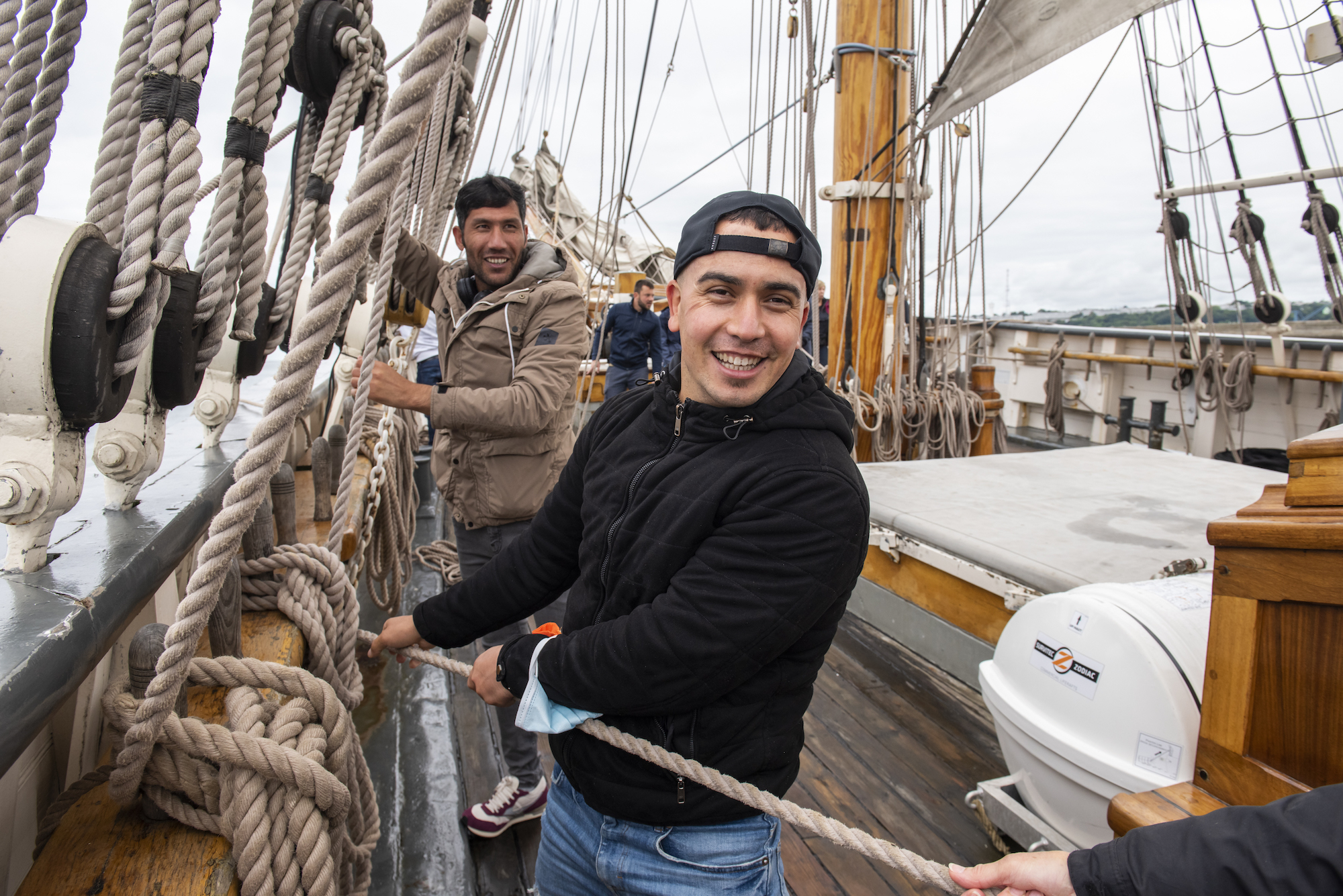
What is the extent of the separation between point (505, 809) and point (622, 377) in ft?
18.7

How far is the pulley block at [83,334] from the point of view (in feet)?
2.91

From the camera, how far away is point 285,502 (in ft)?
5.63

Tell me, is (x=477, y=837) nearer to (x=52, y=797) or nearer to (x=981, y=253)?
(x=52, y=797)

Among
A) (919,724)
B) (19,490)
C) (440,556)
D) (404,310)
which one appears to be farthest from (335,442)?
(919,724)

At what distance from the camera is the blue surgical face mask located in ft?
3.23

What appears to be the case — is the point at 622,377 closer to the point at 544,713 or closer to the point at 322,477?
the point at 322,477

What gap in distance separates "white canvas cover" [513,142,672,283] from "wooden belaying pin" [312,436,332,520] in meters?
9.81

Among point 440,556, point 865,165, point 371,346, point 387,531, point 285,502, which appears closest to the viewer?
point 371,346

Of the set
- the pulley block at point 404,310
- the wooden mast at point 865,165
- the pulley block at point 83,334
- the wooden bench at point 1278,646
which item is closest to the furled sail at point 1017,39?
the wooden mast at point 865,165

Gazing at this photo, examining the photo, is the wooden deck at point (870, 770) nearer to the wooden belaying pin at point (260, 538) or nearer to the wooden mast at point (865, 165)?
the wooden belaying pin at point (260, 538)

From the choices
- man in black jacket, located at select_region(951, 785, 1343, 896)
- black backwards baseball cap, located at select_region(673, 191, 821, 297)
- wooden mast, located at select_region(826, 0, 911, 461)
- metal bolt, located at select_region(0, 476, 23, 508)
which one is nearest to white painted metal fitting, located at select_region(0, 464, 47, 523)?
metal bolt, located at select_region(0, 476, 23, 508)

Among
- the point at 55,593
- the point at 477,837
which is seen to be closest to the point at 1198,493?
the point at 477,837

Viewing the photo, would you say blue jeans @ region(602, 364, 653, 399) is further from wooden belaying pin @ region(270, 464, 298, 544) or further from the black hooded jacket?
the black hooded jacket

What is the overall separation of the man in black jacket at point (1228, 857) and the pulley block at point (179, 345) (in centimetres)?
135
